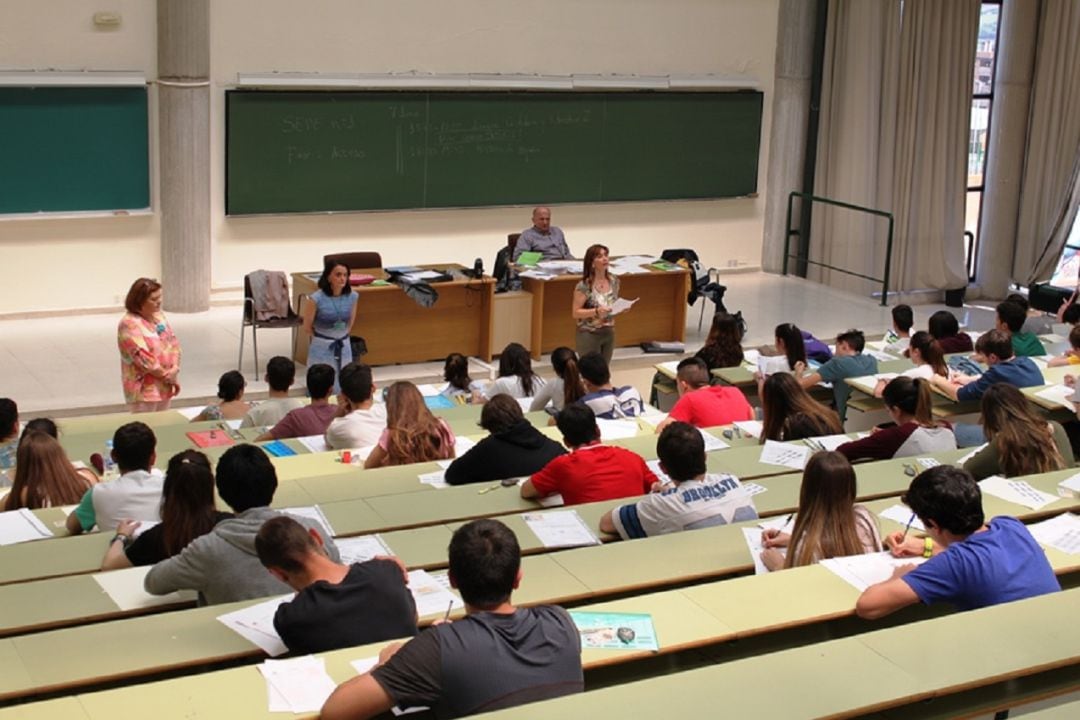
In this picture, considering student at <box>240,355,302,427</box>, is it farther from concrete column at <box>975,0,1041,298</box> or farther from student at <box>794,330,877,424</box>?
concrete column at <box>975,0,1041,298</box>

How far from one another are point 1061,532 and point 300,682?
309 centimetres

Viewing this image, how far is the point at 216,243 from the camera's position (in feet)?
40.6

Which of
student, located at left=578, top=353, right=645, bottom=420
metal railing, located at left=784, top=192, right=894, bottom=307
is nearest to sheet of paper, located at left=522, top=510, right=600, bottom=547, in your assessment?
student, located at left=578, top=353, right=645, bottom=420

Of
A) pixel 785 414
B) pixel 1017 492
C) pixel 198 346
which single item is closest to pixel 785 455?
pixel 785 414

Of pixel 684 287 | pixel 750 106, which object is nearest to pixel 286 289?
pixel 684 287

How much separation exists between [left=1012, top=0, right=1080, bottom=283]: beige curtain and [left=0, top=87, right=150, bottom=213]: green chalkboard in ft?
30.3

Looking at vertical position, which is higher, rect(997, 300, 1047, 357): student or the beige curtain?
the beige curtain

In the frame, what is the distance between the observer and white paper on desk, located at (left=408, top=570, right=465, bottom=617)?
4.50m

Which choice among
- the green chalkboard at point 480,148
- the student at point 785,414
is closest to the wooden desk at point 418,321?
the green chalkboard at point 480,148

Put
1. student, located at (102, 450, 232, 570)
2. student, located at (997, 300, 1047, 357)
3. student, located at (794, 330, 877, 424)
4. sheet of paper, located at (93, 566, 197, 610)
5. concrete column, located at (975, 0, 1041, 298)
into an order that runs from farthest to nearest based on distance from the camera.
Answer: concrete column, located at (975, 0, 1041, 298), student, located at (997, 300, 1047, 357), student, located at (794, 330, 877, 424), student, located at (102, 450, 232, 570), sheet of paper, located at (93, 566, 197, 610)

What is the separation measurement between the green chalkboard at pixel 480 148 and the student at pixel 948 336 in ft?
15.4

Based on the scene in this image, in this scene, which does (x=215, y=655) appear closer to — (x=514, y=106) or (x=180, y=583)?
(x=180, y=583)

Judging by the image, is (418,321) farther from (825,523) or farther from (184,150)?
(825,523)

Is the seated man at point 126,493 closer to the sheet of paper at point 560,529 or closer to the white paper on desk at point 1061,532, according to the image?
the sheet of paper at point 560,529
